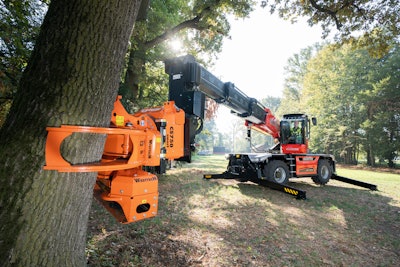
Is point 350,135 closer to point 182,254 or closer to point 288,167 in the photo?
point 288,167

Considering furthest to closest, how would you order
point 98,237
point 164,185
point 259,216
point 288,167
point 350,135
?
point 350,135, point 288,167, point 164,185, point 259,216, point 98,237

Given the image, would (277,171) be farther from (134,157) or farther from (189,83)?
(134,157)

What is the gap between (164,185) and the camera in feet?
27.9

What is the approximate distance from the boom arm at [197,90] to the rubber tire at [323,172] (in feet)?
16.2

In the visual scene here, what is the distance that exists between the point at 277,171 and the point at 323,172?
3.17 m

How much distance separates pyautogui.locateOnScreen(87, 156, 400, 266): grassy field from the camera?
338 cm

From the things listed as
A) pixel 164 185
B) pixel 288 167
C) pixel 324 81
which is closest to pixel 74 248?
pixel 164 185

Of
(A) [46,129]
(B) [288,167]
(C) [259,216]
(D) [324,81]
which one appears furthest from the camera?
(D) [324,81]

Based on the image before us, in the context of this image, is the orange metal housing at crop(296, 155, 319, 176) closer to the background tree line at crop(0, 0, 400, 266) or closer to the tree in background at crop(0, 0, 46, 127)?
the background tree line at crop(0, 0, 400, 266)

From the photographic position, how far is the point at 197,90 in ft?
13.3

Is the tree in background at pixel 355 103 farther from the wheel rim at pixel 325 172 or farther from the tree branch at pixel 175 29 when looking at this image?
the tree branch at pixel 175 29

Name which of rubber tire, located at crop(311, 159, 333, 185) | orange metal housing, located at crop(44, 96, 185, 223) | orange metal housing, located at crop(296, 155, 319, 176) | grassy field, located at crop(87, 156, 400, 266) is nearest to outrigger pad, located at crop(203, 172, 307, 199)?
grassy field, located at crop(87, 156, 400, 266)

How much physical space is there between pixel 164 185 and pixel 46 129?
22.8 feet

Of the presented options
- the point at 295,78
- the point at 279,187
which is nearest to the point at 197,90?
the point at 279,187
